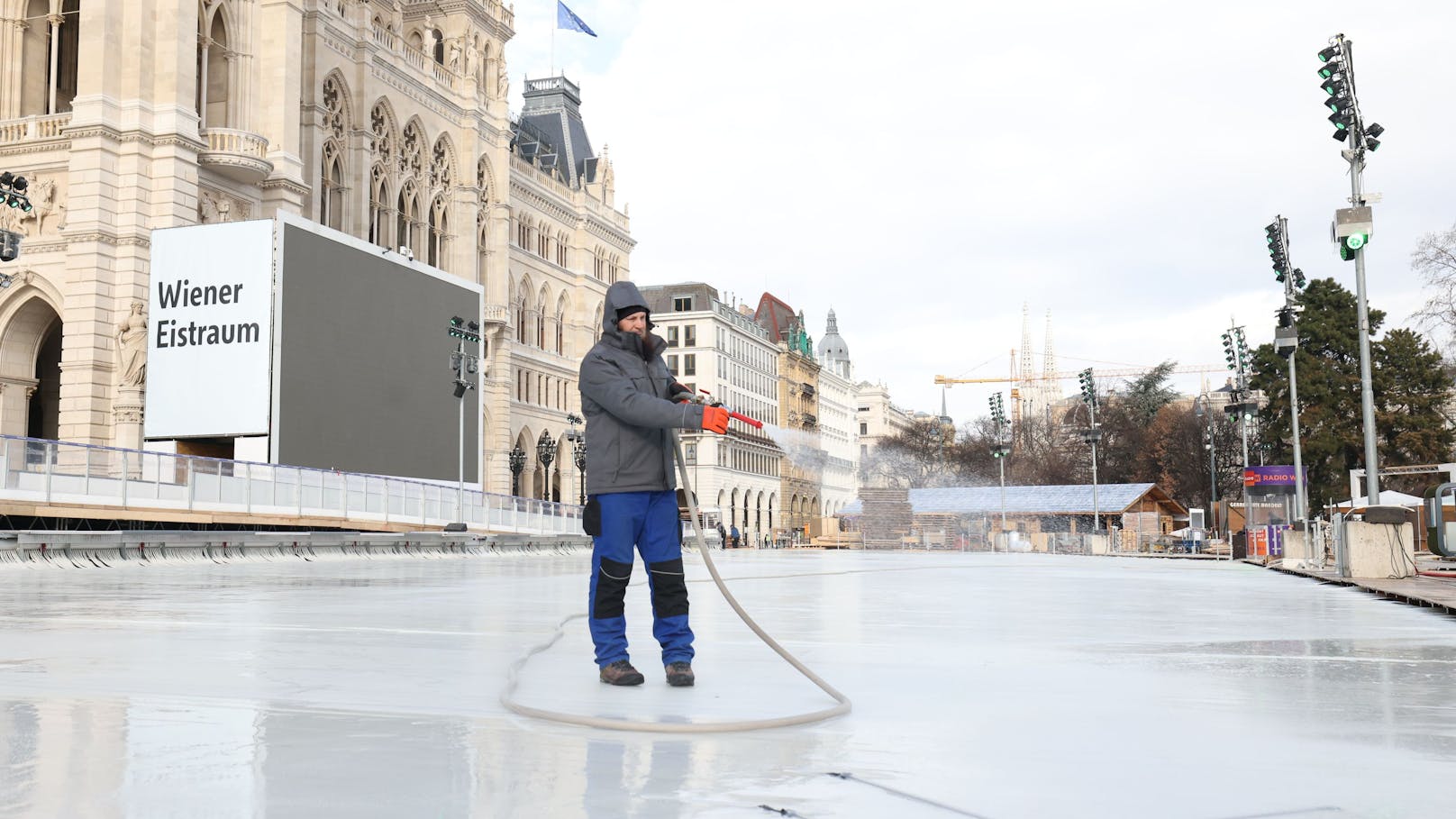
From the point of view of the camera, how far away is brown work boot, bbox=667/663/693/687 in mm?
5055

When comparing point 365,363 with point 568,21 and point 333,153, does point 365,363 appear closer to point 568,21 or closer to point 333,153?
point 333,153

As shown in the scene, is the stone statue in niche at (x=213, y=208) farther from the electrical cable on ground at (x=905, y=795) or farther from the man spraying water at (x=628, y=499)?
the electrical cable on ground at (x=905, y=795)

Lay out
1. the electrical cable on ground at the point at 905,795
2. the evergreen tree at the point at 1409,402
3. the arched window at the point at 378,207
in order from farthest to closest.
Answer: the arched window at the point at 378,207
the evergreen tree at the point at 1409,402
the electrical cable on ground at the point at 905,795

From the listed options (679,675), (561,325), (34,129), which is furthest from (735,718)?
(561,325)

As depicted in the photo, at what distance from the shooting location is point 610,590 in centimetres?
520

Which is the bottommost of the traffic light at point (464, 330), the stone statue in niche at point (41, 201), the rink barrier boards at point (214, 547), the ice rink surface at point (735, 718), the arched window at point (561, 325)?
the ice rink surface at point (735, 718)

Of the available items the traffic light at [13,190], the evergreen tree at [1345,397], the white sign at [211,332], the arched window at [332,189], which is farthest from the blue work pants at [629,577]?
the evergreen tree at [1345,397]

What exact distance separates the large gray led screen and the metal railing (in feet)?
9.15

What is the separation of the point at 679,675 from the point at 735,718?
0.89 m

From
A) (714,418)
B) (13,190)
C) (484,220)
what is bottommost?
(714,418)

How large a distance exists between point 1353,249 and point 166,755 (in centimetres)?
A: 1694

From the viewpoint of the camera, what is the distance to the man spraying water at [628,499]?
16.9 ft

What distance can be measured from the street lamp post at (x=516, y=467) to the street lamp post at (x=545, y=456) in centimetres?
145

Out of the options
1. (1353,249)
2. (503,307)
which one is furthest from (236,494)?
(503,307)
